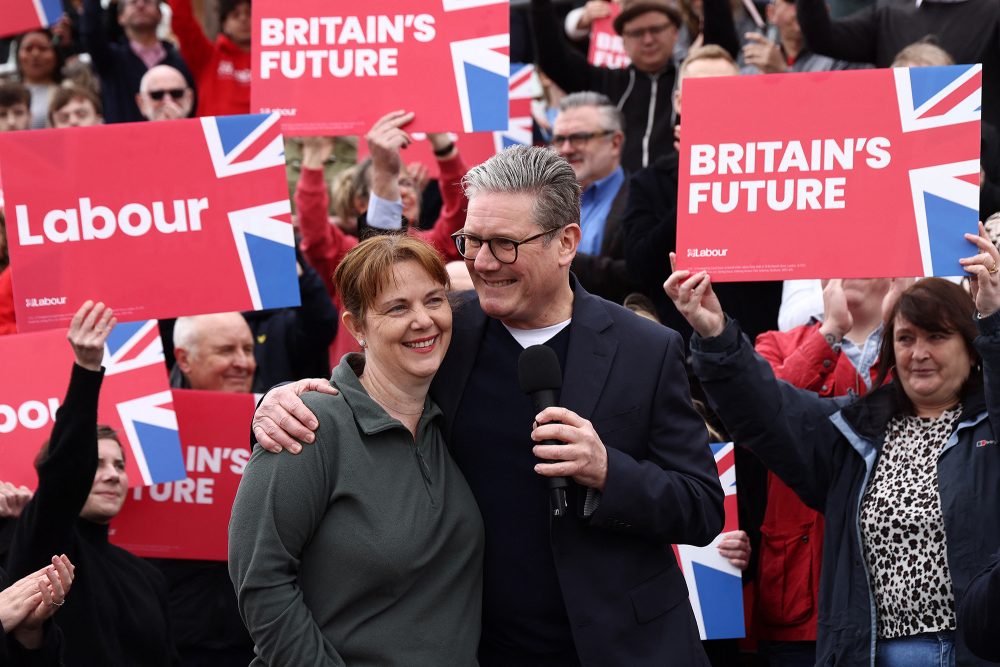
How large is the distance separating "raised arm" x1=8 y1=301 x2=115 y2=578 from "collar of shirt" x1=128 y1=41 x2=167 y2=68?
17.7 ft

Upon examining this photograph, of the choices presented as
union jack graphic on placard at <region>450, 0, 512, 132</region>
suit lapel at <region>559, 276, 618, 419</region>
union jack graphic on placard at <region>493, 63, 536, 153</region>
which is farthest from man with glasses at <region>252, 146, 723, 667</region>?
union jack graphic on placard at <region>493, 63, 536, 153</region>

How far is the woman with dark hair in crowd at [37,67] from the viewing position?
1045cm

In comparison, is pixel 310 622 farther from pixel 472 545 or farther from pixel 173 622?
pixel 173 622

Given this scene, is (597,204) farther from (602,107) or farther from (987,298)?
(987,298)

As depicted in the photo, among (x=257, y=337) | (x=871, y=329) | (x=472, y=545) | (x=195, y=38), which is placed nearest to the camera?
(x=472, y=545)

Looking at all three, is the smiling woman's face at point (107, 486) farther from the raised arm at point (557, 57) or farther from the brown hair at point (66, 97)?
the raised arm at point (557, 57)

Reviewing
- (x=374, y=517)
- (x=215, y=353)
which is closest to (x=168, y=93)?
(x=215, y=353)

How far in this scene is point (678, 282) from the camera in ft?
14.7

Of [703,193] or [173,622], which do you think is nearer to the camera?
[703,193]

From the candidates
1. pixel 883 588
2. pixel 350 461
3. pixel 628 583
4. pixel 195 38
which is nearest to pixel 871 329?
pixel 883 588

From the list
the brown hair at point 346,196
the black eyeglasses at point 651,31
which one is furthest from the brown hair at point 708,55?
the brown hair at point 346,196

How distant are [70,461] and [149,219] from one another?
98 cm

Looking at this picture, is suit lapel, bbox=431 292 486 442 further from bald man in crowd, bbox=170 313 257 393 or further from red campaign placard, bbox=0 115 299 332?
bald man in crowd, bbox=170 313 257 393

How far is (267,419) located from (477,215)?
792 millimetres
